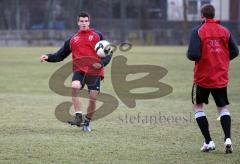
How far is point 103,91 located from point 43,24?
121 feet

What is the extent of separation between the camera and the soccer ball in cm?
1124

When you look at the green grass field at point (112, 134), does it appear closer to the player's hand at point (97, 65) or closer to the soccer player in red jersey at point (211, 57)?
the soccer player in red jersey at point (211, 57)

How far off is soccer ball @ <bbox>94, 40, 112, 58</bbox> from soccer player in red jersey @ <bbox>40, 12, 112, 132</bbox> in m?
0.12

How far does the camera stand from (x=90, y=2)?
187 ft

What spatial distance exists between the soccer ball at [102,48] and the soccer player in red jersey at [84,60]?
0.38 ft

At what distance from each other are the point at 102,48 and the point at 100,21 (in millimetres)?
46225

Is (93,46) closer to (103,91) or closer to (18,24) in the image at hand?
(103,91)

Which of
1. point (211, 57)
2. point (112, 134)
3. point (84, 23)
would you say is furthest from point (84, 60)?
point (211, 57)

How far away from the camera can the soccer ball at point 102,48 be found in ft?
36.9

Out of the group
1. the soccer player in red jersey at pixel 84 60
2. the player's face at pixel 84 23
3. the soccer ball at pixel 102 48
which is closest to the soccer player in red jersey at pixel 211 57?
the soccer ball at pixel 102 48

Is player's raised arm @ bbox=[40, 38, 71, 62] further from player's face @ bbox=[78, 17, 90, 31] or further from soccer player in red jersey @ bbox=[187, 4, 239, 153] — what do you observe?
soccer player in red jersey @ bbox=[187, 4, 239, 153]

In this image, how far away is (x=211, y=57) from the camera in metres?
8.94

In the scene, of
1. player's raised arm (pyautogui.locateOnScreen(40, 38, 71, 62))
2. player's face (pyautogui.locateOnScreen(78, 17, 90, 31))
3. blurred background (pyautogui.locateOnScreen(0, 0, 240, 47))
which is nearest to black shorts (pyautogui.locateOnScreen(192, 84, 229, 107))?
player's face (pyautogui.locateOnScreen(78, 17, 90, 31))

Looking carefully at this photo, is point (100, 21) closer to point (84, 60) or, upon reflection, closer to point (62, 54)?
point (62, 54)
